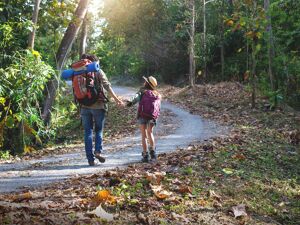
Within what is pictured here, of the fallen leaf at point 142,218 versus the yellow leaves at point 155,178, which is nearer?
the fallen leaf at point 142,218

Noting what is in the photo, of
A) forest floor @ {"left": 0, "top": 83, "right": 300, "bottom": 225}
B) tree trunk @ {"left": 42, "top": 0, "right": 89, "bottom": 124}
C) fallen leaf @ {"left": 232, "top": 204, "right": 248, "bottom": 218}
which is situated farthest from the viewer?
tree trunk @ {"left": 42, "top": 0, "right": 89, "bottom": 124}

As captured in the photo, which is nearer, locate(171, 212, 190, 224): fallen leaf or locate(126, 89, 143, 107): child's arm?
locate(171, 212, 190, 224): fallen leaf

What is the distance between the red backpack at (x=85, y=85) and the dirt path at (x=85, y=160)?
1367mm

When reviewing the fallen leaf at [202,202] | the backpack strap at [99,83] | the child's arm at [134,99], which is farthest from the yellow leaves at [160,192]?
the backpack strap at [99,83]

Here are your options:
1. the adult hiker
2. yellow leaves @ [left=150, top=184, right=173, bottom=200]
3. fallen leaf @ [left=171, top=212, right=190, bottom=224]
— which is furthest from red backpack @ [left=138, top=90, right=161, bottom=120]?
fallen leaf @ [left=171, top=212, right=190, bottom=224]

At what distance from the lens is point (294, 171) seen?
332 inches

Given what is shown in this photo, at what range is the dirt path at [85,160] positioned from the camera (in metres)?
6.75

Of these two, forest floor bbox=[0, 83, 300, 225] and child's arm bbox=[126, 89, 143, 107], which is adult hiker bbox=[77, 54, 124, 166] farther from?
forest floor bbox=[0, 83, 300, 225]

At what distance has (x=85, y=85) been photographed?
23.7ft

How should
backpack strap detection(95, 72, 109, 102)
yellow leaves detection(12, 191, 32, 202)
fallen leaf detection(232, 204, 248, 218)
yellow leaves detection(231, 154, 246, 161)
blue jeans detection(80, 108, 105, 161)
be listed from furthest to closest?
yellow leaves detection(231, 154, 246, 161) < blue jeans detection(80, 108, 105, 161) < backpack strap detection(95, 72, 109, 102) < fallen leaf detection(232, 204, 248, 218) < yellow leaves detection(12, 191, 32, 202)

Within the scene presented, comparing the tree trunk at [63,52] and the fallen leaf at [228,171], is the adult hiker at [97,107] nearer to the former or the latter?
the fallen leaf at [228,171]

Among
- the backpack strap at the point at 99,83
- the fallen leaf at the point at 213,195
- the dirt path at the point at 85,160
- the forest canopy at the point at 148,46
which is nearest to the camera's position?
the fallen leaf at the point at 213,195

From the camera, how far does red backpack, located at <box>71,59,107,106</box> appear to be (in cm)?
718

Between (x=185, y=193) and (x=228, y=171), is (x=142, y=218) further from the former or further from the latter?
(x=228, y=171)
